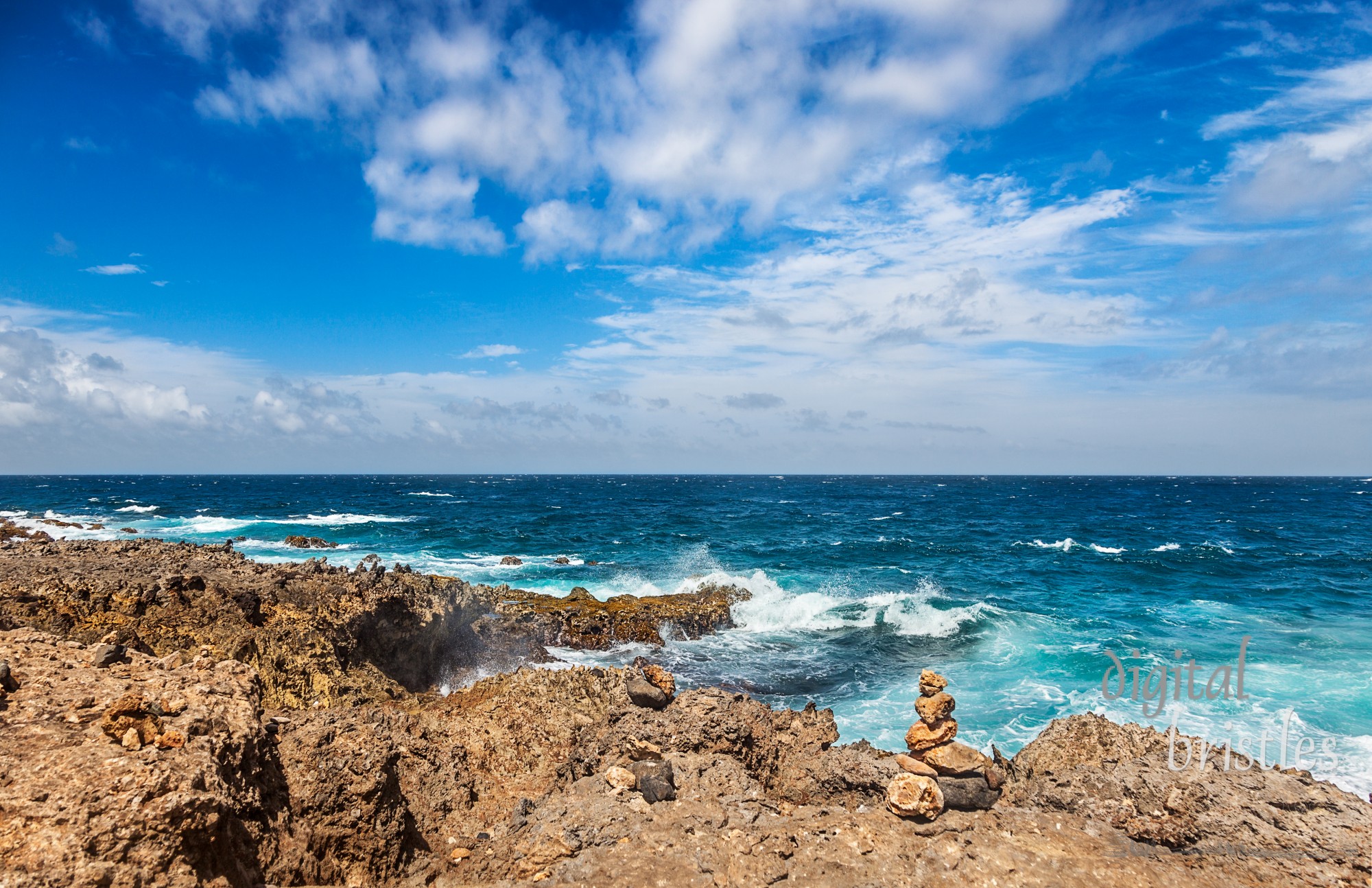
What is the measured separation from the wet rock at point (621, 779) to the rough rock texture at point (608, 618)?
42.0 feet

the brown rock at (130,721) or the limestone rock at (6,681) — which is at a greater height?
the limestone rock at (6,681)

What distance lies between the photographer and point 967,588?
31844 mm

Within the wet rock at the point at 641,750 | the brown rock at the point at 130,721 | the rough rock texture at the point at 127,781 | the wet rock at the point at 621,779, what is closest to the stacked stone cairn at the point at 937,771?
the wet rock at the point at 641,750

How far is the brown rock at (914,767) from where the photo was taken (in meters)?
7.00

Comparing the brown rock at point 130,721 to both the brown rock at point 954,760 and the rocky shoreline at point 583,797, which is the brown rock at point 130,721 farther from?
the brown rock at point 954,760

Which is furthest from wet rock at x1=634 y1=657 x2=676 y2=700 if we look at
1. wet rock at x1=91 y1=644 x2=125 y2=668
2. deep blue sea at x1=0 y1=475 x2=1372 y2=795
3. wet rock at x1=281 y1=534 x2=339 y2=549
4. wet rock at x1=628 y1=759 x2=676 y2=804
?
wet rock at x1=281 y1=534 x2=339 y2=549

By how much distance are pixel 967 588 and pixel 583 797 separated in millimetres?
29412

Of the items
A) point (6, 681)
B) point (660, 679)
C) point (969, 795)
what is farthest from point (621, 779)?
point (6, 681)

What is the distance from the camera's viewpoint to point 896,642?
74.0ft

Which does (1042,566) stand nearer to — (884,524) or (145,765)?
(884,524)

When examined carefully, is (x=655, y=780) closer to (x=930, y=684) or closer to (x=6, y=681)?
(x=930, y=684)

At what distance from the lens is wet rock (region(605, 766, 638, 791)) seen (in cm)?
708

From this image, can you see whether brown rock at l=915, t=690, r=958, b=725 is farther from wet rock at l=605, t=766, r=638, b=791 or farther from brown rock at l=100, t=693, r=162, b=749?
brown rock at l=100, t=693, r=162, b=749

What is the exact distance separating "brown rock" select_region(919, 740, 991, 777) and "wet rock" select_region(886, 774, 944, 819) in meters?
0.38
